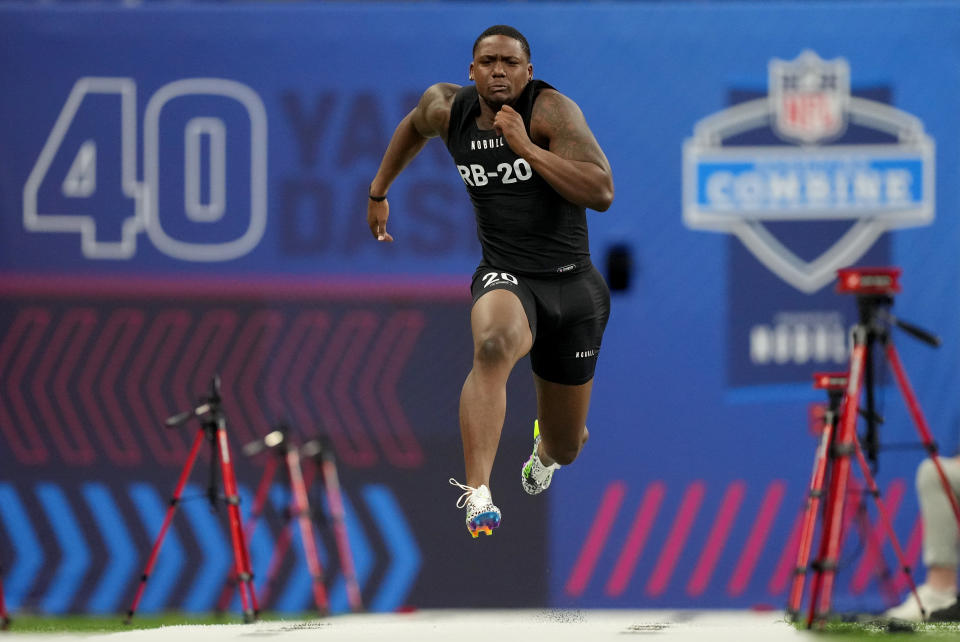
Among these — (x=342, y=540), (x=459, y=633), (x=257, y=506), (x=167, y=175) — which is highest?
(x=167, y=175)

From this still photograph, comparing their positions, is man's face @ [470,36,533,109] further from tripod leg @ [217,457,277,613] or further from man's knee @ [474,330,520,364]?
tripod leg @ [217,457,277,613]

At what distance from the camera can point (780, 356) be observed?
9.12 metres

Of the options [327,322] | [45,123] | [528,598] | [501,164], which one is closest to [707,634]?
[501,164]

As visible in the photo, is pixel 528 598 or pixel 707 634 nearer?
pixel 707 634

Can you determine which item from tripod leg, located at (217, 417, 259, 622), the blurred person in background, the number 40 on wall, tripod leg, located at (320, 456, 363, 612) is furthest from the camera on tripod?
the number 40 on wall

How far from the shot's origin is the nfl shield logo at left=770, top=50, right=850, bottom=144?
921cm

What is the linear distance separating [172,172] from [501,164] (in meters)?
4.53

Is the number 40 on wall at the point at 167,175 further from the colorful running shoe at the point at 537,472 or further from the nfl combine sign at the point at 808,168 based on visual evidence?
the colorful running shoe at the point at 537,472

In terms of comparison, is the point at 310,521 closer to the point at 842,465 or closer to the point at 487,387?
the point at 487,387

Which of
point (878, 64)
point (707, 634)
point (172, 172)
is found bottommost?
point (707, 634)

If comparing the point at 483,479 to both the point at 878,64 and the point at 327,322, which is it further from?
the point at 878,64

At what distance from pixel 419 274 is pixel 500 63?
4.15m

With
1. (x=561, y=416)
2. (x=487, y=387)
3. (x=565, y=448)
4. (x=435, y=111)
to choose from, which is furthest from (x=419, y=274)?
(x=487, y=387)

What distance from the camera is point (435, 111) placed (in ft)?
18.0
